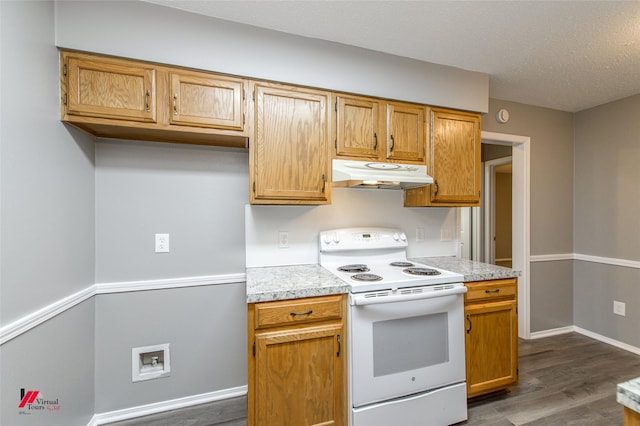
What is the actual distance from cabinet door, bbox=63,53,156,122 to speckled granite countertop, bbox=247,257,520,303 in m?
1.12

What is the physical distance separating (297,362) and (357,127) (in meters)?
1.53

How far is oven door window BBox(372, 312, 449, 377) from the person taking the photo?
1615 mm

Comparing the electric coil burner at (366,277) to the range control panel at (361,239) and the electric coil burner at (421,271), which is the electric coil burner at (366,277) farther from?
the range control panel at (361,239)

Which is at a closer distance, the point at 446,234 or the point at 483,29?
the point at 483,29

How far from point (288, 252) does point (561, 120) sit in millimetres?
3380

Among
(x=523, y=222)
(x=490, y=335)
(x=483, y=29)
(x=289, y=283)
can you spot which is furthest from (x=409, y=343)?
(x=523, y=222)

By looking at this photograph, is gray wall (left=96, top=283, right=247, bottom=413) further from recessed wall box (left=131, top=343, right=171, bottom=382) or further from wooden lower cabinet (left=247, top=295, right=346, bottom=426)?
wooden lower cabinet (left=247, top=295, right=346, bottom=426)

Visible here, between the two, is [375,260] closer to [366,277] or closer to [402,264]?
[402,264]

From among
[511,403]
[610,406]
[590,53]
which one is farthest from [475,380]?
[590,53]

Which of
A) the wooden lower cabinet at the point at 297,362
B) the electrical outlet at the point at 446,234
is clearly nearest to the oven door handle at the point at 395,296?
the wooden lower cabinet at the point at 297,362

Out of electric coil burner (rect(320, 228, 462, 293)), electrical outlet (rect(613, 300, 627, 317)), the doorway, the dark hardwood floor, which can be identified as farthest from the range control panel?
electrical outlet (rect(613, 300, 627, 317))

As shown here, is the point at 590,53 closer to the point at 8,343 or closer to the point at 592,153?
the point at 592,153

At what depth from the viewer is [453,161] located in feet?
7.33

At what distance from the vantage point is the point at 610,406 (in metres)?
1.94
